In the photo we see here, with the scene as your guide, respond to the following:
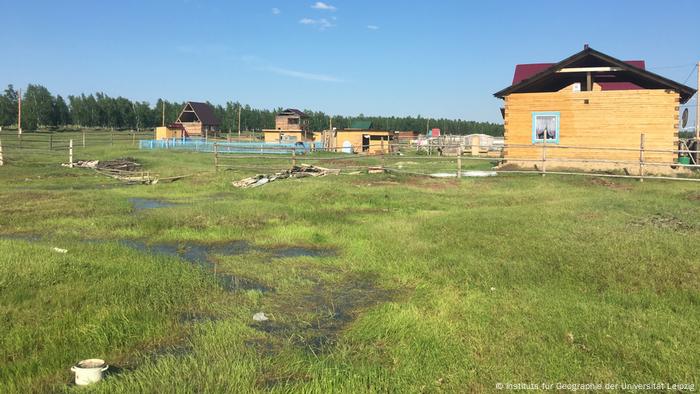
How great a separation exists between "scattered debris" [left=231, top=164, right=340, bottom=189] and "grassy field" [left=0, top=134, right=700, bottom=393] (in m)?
7.79

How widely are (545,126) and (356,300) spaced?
68.3 feet

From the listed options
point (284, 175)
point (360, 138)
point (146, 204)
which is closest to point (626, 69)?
point (284, 175)

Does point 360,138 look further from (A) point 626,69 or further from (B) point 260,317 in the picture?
(B) point 260,317

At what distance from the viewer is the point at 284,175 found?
2084 cm

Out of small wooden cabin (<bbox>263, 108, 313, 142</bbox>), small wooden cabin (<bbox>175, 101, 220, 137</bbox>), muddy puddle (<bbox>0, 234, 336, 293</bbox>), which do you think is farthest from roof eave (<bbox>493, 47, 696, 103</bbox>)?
small wooden cabin (<bbox>175, 101, 220, 137</bbox>)

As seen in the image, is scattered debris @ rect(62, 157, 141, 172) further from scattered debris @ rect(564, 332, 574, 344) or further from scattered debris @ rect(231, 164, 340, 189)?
scattered debris @ rect(564, 332, 574, 344)

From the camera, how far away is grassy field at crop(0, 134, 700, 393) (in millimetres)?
3699

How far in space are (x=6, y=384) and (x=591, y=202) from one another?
11.7m

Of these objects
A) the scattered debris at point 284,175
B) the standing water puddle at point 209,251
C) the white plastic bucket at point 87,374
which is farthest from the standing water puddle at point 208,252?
the scattered debris at point 284,175

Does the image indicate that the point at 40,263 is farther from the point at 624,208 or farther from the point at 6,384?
the point at 624,208

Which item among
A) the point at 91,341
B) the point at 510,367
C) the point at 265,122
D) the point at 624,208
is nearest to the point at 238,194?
the point at 624,208

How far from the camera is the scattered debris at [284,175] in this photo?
61.4 feet

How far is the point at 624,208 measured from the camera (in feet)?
35.6

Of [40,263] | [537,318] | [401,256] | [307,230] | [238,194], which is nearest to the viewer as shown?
[537,318]
